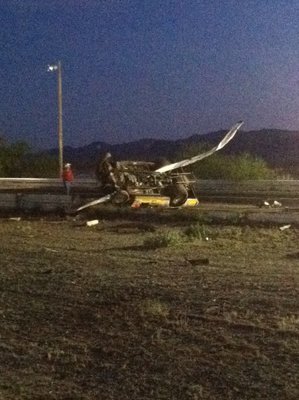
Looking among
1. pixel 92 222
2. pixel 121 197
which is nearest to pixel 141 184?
pixel 121 197

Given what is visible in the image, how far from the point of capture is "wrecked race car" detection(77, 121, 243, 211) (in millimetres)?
29297

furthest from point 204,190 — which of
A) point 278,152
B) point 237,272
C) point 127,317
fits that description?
point 278,152

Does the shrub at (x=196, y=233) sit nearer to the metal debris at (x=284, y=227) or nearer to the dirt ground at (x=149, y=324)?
the metal debris at (x=284, y=227)

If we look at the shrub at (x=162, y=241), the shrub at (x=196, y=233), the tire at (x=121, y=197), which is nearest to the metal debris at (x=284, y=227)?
the shrub at (x=196, y=233)

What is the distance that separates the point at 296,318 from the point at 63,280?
15.2 ft

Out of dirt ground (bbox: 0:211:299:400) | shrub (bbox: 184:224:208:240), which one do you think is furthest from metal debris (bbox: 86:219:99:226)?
dirt ground (bbox: 0:211:299:400)

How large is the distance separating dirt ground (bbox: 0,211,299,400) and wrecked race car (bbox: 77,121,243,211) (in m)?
10.2

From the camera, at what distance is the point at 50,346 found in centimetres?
1029

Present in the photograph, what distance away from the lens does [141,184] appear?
2969 cm

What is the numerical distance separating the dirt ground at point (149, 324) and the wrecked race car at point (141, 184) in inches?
400

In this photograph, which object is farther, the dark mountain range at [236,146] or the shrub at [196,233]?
the dark mountain range at [236,146]

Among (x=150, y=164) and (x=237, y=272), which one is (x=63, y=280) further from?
(x=150, y=164)

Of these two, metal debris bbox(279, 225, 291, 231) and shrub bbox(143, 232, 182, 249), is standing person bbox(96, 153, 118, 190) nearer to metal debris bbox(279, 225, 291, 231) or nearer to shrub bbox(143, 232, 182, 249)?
metal debris bbox(279, 225, 291, 231)

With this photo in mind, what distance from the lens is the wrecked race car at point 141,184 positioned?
29297 millimetres
